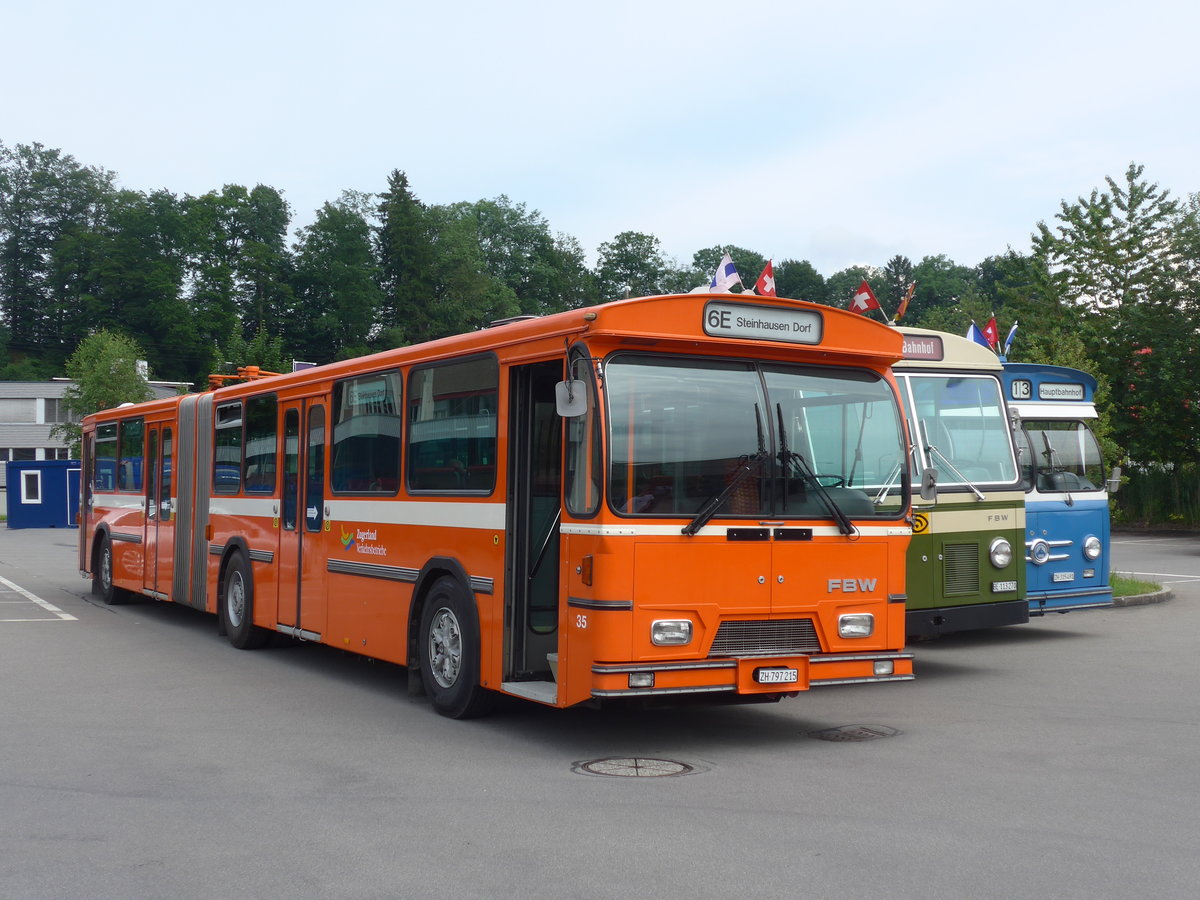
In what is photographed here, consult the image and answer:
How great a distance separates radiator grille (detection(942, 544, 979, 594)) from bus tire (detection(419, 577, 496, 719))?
4.82 m

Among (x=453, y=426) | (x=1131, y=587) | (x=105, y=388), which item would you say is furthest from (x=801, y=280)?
(x=453, y=426)

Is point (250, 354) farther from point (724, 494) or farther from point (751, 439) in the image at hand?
point (724, 494)

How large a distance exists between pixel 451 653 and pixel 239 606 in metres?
5.28

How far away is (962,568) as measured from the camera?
476 inches

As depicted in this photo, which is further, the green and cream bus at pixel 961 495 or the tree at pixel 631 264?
the tree at pixel 631 264

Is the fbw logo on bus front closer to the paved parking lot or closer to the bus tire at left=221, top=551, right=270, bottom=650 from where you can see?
the paved parking lot

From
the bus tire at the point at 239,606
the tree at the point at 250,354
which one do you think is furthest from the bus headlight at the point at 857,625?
the tree at the point at 250,354

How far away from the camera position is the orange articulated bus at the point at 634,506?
8.01 metres

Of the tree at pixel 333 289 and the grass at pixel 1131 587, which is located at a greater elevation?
the tree at pixel 333 289

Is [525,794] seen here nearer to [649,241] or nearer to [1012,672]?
[1012,672]

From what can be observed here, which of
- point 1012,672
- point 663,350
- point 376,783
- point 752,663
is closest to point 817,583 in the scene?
point 752,663

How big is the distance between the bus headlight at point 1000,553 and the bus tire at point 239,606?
7.56 metres

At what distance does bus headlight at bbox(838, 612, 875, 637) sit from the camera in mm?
8734

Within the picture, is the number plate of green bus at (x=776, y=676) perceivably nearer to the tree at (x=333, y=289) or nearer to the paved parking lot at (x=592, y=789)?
the paved parking lot at (x=592, y=789)
